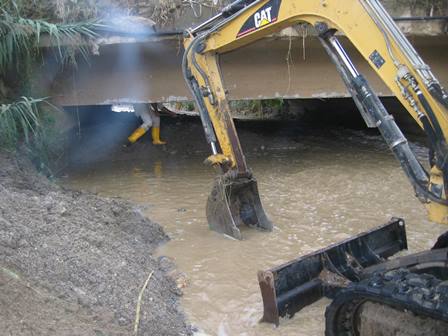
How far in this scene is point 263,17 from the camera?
4.37m

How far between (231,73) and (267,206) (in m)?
2.46

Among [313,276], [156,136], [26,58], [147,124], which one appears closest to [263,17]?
[313,276]

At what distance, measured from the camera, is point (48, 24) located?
6.33m

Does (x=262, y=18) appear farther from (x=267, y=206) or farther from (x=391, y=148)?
(x=267, y=206)

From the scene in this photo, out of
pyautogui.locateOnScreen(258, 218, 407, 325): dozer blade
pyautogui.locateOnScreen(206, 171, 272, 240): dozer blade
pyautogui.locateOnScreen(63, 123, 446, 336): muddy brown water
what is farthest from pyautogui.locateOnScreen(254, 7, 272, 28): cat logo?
pyautogui.locateOnScreen(63, 123, 446, 336): muddy brown water

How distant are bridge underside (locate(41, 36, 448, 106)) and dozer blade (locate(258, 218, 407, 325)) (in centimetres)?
405

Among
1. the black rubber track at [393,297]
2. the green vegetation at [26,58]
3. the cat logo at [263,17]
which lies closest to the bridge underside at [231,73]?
the green vegetation at [26,58]

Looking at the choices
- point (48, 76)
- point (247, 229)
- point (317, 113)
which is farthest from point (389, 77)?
point (317, 113)

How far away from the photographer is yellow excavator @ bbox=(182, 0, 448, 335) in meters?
2.73

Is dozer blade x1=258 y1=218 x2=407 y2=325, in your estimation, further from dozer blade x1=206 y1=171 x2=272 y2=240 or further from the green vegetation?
the green vegetation

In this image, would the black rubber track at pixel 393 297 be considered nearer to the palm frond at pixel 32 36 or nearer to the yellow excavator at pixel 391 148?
the yellow excavator at pixel 391 148

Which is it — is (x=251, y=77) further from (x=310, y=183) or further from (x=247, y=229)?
(x=247, y=229)

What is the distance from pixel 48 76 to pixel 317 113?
6745mm

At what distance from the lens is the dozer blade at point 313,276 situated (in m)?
3.49
